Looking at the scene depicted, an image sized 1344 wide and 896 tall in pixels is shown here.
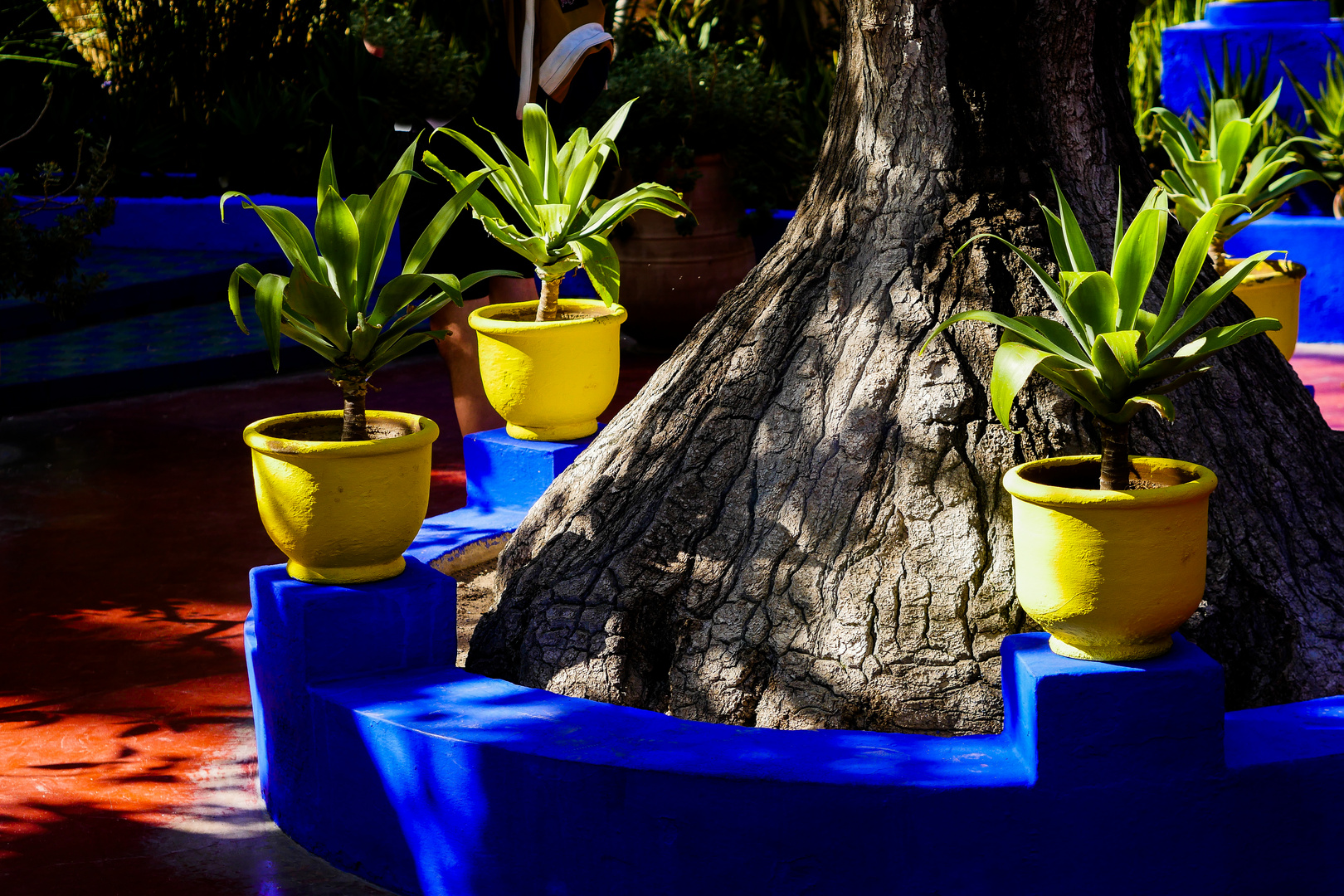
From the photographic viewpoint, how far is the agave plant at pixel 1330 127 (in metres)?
8.41

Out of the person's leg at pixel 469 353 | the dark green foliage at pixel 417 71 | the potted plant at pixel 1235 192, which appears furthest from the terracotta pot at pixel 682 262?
the potted plant at pixel 1235 192

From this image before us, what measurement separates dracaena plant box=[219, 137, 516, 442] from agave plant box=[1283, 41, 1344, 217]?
6775 millimetres

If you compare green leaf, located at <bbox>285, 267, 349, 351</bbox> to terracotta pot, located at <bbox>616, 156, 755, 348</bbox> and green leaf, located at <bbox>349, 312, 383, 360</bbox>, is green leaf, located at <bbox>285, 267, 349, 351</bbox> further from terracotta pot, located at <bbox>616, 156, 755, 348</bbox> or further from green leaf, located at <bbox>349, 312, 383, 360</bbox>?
terracotta pot, located at <bbox>616, 156, 755, 348</bbox>

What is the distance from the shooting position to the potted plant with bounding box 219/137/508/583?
112 inches

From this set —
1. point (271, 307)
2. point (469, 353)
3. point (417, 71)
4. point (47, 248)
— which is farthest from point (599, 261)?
point (417, 71)

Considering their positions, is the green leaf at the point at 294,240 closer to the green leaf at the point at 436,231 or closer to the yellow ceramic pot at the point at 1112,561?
the green leaf at the point at 436,231

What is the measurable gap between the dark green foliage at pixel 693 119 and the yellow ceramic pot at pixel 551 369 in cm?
375

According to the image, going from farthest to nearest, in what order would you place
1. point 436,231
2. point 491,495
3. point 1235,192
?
point 1235,192 → point 491,495 → point 436,231

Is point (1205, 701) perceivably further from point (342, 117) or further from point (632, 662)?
point (342, 117)

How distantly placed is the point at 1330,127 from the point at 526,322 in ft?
19.9

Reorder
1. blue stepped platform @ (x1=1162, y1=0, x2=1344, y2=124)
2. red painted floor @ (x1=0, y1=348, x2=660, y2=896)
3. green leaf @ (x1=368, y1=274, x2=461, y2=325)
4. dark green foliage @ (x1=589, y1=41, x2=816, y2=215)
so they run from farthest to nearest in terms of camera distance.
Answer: blue stepped platform @ (x1=1162, y1=0, x2=1344, y2=124)
dark green foliage @ (x1=589, y1=41, x2=816, y2=215)
red painted floor @ (x1=0, y1=348, x2=660, y2=896)
green leaf @ (x1=368, y1=274, x2=461, y2=325)

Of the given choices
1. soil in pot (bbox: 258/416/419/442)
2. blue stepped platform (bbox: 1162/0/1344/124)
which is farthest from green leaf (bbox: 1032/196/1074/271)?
blue stepped platform (bbox: 1162/0/1344/124)

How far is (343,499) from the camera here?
113 inches

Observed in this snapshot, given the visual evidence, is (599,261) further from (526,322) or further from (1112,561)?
(1112,561)
